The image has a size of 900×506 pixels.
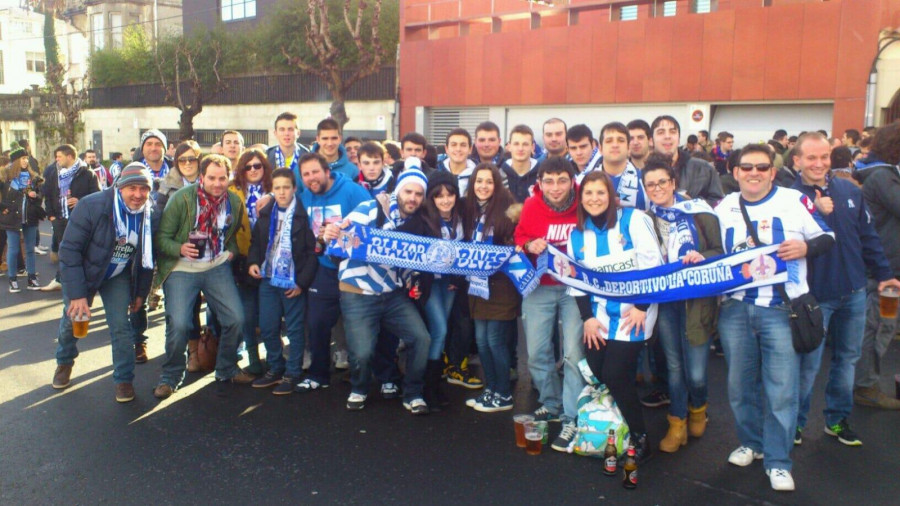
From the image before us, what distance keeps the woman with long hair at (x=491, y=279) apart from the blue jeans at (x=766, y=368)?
159 centimetres

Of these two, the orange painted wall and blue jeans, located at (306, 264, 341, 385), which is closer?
blue jeans, located at (306, 264, 341, 385)

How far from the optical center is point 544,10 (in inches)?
859

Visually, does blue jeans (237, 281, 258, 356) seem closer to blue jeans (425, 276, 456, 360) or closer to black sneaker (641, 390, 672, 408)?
blue jeans (425, 276, 456, 360)

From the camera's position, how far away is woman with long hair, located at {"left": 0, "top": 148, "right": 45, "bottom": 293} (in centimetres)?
1048

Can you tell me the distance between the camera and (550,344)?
525 centimetres

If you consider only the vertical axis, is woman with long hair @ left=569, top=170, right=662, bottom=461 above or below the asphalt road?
above

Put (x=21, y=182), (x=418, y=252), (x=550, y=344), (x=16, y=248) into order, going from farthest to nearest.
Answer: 1. (x=21, y=182)
2. (x=16, y=248)
3. (x=418, y=252)
4. (x=550, y=344)

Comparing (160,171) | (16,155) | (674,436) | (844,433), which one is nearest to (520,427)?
(674,436)

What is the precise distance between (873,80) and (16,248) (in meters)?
16.4

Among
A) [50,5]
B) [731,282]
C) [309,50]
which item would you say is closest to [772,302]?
[731,282]

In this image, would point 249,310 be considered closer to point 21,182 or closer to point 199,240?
point 199,240

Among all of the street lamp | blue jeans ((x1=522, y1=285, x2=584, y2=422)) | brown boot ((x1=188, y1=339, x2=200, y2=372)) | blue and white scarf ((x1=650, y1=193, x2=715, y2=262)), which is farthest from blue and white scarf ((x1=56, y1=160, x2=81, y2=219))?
the street lamp

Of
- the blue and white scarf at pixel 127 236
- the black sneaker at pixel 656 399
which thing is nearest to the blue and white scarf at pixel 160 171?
the blue and white scarf at pixel 127 236

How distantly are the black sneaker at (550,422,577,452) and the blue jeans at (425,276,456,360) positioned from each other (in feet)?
3.91
